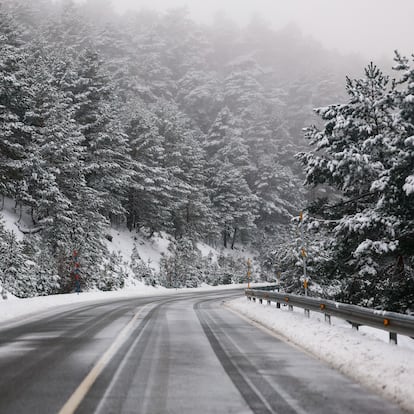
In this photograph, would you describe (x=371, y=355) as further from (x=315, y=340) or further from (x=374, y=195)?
A: (x=374, y=195)

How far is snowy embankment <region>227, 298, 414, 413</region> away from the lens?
222 inches

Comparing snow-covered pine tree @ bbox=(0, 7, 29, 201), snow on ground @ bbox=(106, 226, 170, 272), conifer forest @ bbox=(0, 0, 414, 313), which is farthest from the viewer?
snow on ground @ bbox=(106, 226, 170, 272)

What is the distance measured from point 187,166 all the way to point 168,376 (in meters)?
55.1

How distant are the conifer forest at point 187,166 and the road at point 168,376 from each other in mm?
6828

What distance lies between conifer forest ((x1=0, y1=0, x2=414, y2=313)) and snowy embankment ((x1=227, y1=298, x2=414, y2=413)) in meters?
4.67

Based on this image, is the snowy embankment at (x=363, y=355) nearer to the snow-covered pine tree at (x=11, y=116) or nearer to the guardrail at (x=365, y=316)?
the guardrail at (x=365, y=316)

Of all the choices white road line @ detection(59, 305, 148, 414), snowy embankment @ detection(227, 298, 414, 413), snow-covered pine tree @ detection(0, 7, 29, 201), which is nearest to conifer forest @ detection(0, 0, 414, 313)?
snow-covered pine tree @ detection(0, 7, 29, 201)

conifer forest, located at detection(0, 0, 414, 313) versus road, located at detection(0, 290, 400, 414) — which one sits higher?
conifer forest, located at detection(0, 0, 414, 313)

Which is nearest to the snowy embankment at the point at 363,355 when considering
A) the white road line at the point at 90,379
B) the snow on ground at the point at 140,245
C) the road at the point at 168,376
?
the road at the point at 168,376

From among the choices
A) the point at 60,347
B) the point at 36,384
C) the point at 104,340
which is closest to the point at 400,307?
the point at 104,340

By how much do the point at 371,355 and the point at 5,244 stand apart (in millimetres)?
22190

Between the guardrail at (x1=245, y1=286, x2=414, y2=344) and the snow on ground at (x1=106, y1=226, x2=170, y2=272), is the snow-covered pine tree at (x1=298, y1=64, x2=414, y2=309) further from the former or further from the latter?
the snow on ground at (x1=106, y1=226, x2=170, y2=272)

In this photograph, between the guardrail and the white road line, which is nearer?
the white road line

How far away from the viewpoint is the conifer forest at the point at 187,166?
56.4 ft
